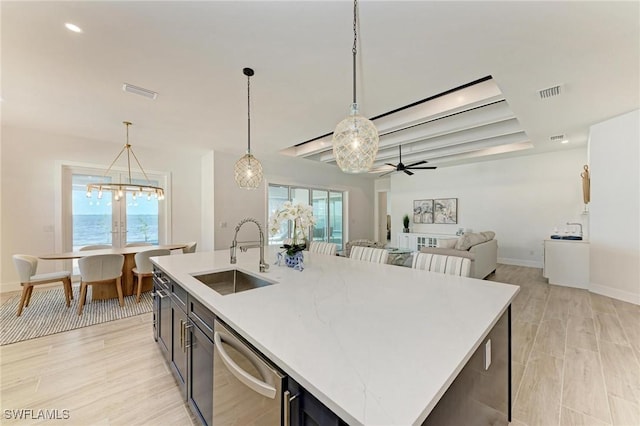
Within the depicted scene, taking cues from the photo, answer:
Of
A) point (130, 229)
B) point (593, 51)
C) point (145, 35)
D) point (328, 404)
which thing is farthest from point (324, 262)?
point (130, 229)

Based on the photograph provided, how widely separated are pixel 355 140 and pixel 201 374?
1.77 meters

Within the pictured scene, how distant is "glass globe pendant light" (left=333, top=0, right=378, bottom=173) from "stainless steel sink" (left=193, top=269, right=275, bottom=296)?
118 cm

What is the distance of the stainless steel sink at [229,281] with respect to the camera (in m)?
2.11

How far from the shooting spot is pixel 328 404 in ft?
2.22

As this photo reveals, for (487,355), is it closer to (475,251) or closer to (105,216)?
(475,251)

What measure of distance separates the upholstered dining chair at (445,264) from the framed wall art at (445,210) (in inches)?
234

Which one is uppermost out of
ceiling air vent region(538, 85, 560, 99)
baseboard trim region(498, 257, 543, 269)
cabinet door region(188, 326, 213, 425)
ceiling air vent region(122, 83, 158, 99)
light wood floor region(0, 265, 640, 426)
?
ceiling air vent region(122, 83, 158, 99)

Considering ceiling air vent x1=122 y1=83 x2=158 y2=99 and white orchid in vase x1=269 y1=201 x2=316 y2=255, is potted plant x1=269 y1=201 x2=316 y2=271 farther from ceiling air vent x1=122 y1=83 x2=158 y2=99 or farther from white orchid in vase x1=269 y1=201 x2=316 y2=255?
ceiling air vent x1=122 y1=83 x2=158 y2=99

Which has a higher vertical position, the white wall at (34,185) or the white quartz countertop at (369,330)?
the white wall at (34,185)

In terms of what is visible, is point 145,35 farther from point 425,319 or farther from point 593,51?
point 593,51

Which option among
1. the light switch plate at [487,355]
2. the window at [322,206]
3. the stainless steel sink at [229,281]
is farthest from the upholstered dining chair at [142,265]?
the light switch plate at [487,355]

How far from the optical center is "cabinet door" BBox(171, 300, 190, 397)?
1.72m

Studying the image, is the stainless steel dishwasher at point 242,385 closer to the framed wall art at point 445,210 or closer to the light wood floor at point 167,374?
the light wood floor at point 167,374

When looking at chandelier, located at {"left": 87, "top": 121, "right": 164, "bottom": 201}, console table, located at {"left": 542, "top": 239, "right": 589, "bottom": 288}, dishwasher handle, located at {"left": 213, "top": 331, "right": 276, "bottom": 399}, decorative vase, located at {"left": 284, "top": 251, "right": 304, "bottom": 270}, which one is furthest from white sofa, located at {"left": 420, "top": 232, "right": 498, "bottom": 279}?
chandelier, located at {"left": 87, "top": 121, "right": 164, "bottom": 201}
